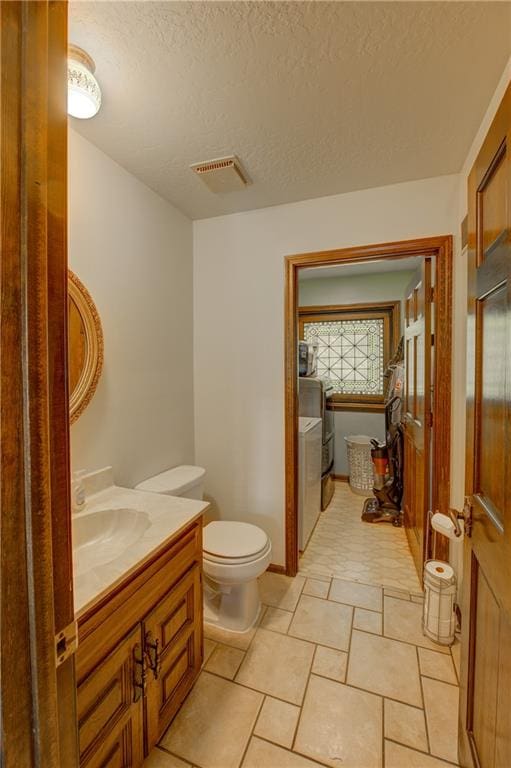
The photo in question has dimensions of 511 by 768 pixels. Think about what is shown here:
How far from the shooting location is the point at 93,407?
162 centimetres

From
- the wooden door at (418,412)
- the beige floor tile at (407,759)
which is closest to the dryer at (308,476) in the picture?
the wooden door at (418,412)

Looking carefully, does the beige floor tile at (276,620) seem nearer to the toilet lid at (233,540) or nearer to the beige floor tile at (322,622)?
the beige floor tile at (322,622)

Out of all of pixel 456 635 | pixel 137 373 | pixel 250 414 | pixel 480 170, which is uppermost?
pixel 480 170

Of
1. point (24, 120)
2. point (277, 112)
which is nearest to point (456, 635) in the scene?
point (24, 120)

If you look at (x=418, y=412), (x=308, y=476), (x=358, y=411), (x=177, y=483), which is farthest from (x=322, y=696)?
(x=358, y=411)

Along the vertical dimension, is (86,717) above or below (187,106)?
below

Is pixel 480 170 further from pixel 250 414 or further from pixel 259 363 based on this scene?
pixel 250 414

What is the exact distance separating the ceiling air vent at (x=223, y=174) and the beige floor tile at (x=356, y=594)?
2.53 m

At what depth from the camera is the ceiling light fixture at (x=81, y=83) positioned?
111 cm

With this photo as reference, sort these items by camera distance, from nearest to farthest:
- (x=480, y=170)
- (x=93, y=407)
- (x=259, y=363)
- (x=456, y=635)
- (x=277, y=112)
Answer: (x=480, y=170) → (x=277, y=112) → (x=93, y=407) → (x=456, y=635) → (x=259, y=363)

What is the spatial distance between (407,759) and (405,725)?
124mm

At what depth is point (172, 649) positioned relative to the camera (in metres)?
1.26

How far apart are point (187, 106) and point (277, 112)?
0.38 metres

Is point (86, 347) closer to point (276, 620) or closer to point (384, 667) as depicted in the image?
point (276, 620)
